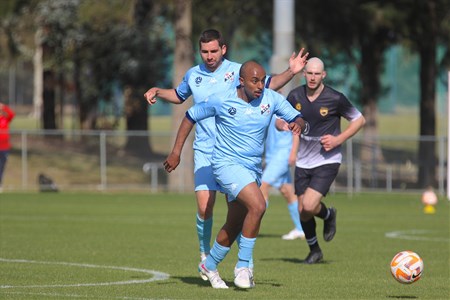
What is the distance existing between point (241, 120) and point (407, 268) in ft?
6.71

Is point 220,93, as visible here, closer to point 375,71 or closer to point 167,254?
point 167,254

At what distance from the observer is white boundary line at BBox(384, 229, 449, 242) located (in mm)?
18312

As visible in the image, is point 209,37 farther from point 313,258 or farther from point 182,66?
point 182,66

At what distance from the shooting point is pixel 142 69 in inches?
1730

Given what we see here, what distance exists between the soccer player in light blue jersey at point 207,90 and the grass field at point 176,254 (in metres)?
0.78

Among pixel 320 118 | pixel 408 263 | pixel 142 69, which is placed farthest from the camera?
pixel 142 69

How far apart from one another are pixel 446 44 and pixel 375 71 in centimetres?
291

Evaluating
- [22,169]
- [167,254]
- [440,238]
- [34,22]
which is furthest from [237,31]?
[167,254]

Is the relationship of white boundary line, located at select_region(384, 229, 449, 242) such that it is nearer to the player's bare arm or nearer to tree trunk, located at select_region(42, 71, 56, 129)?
the player's bare arm

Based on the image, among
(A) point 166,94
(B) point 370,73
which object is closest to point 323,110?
(A) point 166,94

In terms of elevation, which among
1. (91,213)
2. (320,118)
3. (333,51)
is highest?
(333,51)

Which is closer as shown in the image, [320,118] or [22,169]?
[320,118]

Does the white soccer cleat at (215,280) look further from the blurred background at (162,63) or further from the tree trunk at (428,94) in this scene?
the tree trunk at (428,94)

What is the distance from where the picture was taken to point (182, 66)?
1421 inches
